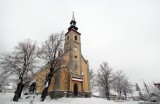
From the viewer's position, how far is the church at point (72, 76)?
74.4ft

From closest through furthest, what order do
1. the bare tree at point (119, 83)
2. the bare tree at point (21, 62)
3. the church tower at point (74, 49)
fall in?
the bare tree at point (21, 62), the church tower at point (74, 49), the bare tree at point (119, 83)

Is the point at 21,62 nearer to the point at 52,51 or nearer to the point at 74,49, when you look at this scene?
the point at 52,51

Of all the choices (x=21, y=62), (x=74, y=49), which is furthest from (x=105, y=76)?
(x=21, y=62)

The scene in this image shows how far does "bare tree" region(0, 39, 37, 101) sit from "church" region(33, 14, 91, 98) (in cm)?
391

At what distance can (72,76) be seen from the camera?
2464cm

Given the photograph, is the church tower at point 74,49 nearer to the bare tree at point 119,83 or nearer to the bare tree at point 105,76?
the bare tree at point 105,76

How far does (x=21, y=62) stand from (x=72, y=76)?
10990 mm

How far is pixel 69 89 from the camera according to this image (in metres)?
22.9

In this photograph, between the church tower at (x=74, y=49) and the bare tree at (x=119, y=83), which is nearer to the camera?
the church tower at (x=74, y=49)

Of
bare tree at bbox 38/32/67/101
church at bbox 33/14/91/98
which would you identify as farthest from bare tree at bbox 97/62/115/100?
bare tree at bbox 38/32/67/101

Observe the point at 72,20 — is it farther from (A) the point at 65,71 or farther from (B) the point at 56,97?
(B) the point at 56,97

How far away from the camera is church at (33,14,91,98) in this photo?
22672 mm

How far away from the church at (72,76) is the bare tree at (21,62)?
3905mm

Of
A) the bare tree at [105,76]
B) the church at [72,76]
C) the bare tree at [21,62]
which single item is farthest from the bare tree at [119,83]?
the bare tree at [21,62]
